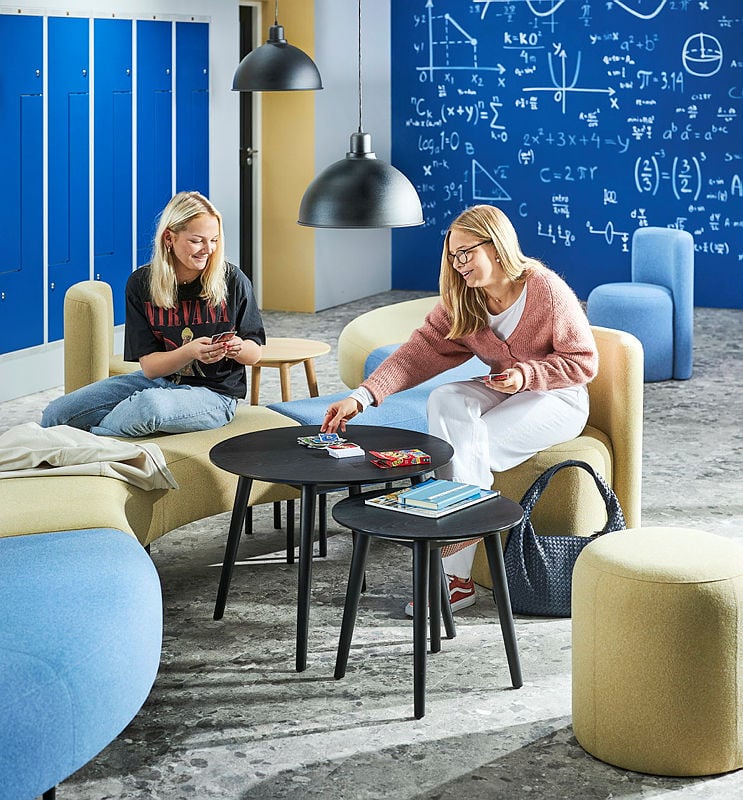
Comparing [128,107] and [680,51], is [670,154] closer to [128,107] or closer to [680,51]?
[680,51]

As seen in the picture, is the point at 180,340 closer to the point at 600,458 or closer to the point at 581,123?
the point at 600,458

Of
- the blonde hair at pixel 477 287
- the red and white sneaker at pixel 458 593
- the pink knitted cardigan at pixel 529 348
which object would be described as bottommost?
the red and white sneaker at pixel 458 593

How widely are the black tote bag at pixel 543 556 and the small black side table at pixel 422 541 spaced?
36cm

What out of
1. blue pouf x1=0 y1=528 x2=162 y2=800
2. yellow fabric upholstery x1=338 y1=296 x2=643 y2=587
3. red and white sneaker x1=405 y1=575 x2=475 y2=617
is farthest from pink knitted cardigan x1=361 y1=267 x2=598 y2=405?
blue pouf x1=0 y1=528 x2=162 y2=800

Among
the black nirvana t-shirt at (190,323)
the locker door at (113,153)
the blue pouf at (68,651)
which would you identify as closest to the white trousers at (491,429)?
the black nirvana t-shirt at (190,323)

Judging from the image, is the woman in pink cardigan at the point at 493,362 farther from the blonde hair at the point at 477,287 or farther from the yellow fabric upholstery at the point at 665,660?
the yellow fabric upholstery at the point at 665,660

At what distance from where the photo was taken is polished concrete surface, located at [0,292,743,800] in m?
2.76

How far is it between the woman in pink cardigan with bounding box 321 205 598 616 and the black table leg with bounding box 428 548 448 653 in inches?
11.1

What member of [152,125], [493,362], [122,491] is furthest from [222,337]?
[152,125]

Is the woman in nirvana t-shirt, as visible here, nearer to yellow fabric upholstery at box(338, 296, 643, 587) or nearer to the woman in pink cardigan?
the woman in pink cardigan

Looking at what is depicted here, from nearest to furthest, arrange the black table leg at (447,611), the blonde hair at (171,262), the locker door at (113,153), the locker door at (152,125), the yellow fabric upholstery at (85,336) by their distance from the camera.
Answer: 1. the black table leg at (447,611)
2. the blonde hair at (171,262)
3. the yellow fabric upholstery at (85,336)
4. the locker door at (113,153)
5. the locker door at (152,125)

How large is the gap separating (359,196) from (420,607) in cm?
159

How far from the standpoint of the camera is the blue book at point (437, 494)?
10.3 ft

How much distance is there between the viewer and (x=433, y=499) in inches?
124
